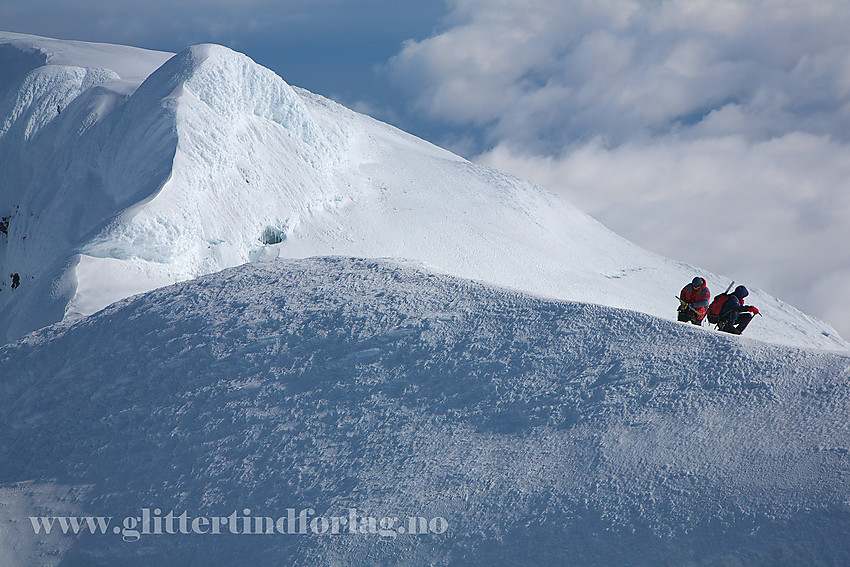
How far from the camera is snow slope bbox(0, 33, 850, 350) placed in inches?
766

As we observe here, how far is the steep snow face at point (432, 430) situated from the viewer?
6.09 metres

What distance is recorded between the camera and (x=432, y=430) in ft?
23.7

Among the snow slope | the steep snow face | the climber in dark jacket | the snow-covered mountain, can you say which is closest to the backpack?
the climber in dark jacket

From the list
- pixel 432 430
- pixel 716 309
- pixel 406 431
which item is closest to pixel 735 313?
pixel 716 309

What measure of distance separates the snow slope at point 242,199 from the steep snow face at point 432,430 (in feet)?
26.4

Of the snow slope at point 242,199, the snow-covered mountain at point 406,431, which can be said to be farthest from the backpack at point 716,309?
the snow slope at point 242,199

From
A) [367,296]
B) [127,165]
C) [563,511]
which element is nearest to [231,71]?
[127,165]

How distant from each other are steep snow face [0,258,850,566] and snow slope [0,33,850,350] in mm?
8053

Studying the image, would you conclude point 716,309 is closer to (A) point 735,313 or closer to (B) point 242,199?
(A) point 735,313

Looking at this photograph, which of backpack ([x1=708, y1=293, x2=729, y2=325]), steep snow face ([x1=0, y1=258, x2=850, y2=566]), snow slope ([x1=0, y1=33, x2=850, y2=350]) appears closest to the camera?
steep snow face ([x1=0, y1=258, x2=850, y2=566])

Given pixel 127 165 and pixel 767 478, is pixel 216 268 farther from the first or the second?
pixel 767 478

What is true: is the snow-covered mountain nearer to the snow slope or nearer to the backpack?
the backpack

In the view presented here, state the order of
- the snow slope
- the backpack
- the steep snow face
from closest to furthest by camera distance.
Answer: the steep snow face → the backpack → the snow slope

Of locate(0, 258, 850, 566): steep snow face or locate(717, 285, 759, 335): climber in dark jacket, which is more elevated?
locate(717, 285, 759, 335): climber in dark jacket
